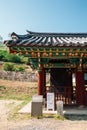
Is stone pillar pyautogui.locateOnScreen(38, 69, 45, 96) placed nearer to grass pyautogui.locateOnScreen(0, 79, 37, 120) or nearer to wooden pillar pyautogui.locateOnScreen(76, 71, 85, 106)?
grass pyautogui.locateOnScreen(0, 79, 37, 120)

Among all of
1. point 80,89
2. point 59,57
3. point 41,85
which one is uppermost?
point 59,57

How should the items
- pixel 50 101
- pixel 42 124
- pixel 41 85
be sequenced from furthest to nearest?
1. pixel 41 85
2. pixel 50 101
3. pixel 42 124

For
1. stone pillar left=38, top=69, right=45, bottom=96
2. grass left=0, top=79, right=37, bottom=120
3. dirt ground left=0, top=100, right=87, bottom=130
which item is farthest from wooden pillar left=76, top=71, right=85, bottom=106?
grass left=0, top=79, right=37, bottom=120

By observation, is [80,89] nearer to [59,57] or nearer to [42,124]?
[59,57]

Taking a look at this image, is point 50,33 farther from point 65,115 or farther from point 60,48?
point 65,115

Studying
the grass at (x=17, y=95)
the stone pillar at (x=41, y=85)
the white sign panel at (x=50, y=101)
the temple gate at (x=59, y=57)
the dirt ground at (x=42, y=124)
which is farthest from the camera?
the stone pillar at (x=41, y=85)

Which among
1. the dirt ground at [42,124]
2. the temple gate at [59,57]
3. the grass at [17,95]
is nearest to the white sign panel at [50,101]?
the temple gate at [59,57]

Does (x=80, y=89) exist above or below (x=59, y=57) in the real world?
below

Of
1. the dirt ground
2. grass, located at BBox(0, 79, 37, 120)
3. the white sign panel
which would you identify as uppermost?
the white sign panel

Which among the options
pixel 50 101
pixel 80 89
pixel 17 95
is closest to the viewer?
pixel 50 101

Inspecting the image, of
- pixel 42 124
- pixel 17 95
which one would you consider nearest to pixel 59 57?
pixel 42 124

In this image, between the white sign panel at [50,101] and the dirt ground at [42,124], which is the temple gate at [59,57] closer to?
the white sign panel at [50,101]

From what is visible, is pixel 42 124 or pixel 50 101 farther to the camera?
pixel 50 101

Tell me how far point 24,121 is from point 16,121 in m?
0.38
